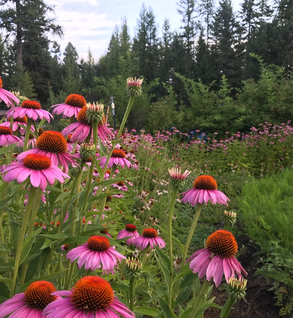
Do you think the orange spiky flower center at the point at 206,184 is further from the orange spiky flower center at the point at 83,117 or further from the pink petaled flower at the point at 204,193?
the orange spiky flower center at the point at 83,117

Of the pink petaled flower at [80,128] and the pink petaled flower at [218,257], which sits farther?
the pink petaled flower at [80,128]

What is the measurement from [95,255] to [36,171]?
28 centimetres

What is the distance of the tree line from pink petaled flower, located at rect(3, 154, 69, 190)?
26.4 feet

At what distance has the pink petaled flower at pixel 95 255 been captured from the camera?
0.77 meters

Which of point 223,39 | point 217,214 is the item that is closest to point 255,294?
point 217,214

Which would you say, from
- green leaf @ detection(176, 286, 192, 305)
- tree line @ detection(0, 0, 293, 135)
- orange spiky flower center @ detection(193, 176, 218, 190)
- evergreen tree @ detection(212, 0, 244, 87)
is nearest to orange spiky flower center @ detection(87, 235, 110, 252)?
green leaf @ detection(176, 286, 192, 305)

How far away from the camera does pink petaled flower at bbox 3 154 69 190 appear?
683 millimetres

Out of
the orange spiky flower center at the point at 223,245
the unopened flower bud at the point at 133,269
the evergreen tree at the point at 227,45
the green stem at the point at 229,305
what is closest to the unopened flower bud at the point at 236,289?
the green stem at the point at 229,305

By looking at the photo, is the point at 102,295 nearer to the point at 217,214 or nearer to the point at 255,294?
the point at 255,294

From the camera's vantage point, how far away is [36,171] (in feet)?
2.31

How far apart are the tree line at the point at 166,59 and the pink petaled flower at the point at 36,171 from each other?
8042 mm

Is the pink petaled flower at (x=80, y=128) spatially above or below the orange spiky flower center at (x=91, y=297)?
above

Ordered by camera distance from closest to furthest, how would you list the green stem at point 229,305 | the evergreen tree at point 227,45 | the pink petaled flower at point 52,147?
1. the green stem at point 229,305
2. the pink petaled flower at point 52,147
3. the evergreen tree at point 227,45

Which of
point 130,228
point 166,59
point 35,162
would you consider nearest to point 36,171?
point 35,162
